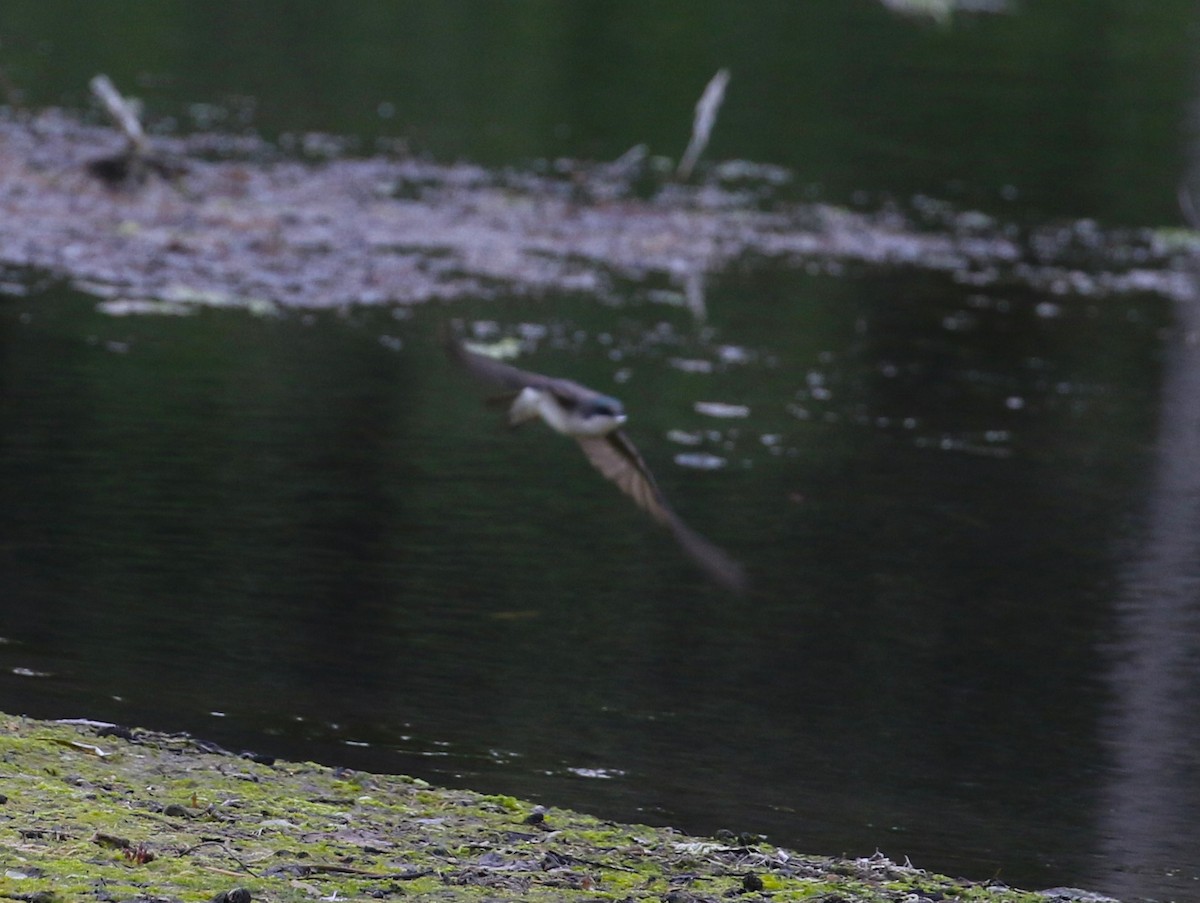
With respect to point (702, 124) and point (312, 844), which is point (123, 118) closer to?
point (702, 124)

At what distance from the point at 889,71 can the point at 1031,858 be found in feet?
68.9

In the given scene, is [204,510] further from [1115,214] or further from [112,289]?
[1115,214]

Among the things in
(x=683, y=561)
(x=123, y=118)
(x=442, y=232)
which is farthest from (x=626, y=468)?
(x=123, y=118)

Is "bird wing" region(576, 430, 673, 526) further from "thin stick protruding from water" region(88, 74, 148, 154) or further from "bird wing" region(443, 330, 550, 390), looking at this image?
"thin stick protruding from water" region(88, 74, 148, 154)

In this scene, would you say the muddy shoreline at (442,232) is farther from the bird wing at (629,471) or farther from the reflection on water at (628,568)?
the bird wing at (629,471)

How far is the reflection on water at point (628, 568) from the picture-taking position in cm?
668

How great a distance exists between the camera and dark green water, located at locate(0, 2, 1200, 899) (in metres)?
6.68

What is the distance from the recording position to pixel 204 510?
9039mm

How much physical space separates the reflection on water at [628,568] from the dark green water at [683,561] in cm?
2

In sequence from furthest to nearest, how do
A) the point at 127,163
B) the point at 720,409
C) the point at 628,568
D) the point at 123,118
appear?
1. the point at 127,163
2. the point at 123,118
3. the point at 720,409
4. the point at 628,568

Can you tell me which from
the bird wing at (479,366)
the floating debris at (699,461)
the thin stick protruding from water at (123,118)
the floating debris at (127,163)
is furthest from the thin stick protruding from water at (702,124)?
the bird wing at (479,366)

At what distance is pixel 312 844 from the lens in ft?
17.0

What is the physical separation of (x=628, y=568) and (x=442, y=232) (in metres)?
6.83

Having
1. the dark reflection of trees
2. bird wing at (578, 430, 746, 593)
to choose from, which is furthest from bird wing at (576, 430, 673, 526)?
the dark reflection of trees
